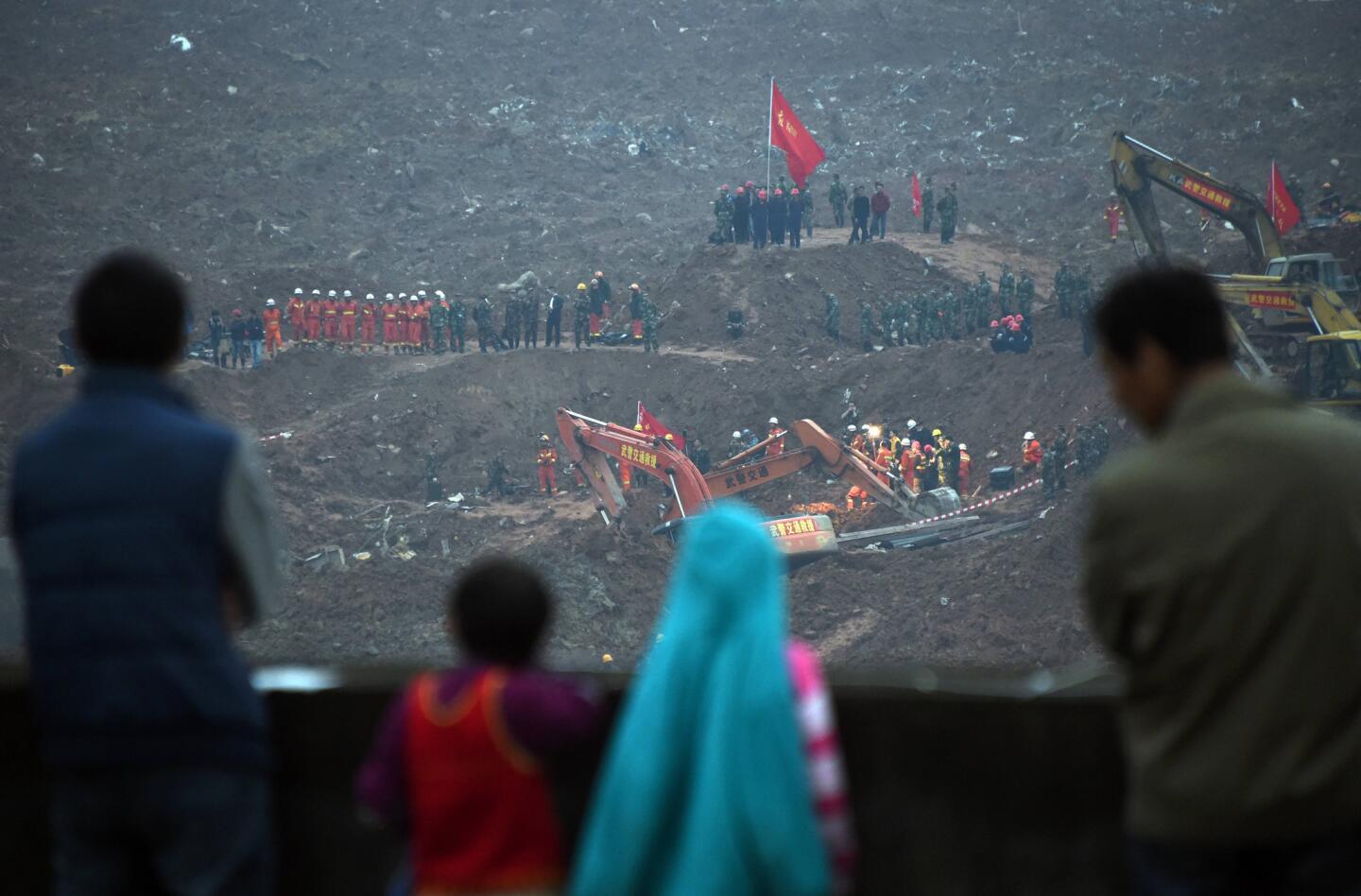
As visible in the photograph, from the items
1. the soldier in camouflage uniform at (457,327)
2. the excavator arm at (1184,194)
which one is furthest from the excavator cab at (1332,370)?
the soldier in camouflage uniform at (457,327)

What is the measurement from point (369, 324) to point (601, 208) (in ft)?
41.7

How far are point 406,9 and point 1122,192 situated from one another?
35.6 m

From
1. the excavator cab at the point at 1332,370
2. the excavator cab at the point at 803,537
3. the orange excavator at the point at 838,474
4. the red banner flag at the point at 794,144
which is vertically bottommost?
the excavator cab at the point at 803,537

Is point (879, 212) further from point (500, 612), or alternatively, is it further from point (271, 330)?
point (500, 612)

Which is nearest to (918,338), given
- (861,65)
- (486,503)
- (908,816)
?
(486,503)

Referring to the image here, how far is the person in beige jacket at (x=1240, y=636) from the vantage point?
224 cm

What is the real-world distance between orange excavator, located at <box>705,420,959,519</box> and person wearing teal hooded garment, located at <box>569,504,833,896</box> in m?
20.9

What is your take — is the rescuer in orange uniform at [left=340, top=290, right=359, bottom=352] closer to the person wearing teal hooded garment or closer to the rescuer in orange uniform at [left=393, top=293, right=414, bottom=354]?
the rescuer in orange uniform at [left=393, top=293, right=414, bottom=354]

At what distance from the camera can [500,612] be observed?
247 cm

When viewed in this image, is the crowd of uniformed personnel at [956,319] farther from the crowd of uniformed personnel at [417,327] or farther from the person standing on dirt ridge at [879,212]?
the crowd of uniformed personnel at [417,327]

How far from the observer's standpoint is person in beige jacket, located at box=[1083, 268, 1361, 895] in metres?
2.24

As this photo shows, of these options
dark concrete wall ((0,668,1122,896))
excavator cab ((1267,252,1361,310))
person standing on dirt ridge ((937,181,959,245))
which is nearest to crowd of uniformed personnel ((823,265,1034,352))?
person standing on dirt ridge ((937,181,959,245))

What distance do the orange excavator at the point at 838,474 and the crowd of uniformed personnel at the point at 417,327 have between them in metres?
9.02

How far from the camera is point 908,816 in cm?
304
